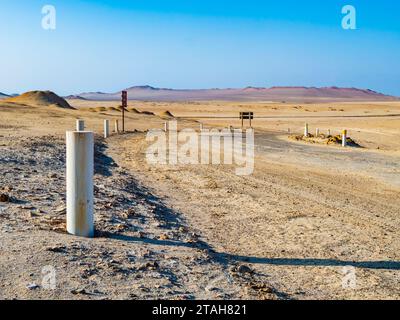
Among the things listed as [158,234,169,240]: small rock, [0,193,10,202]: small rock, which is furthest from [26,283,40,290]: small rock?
[0,193,10,202]: small rock

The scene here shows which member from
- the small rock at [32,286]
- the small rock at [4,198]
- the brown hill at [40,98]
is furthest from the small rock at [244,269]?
the brown hill at [40,98]

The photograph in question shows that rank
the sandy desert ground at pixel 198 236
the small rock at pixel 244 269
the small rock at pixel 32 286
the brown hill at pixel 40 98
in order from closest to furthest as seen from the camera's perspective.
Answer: the small rock at pixel 32 286 → the sandy desert ground at pixel 198 236 → the small rock at pixel 244 269 → the brown hill at pixel 40 98

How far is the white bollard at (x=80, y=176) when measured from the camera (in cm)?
628

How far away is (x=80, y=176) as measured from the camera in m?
6.31

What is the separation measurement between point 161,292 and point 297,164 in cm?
1376

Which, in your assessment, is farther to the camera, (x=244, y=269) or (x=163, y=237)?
(x=163, y=237)

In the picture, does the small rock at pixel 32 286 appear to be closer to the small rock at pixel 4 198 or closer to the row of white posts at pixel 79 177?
the row of white posts at pixel 79 177

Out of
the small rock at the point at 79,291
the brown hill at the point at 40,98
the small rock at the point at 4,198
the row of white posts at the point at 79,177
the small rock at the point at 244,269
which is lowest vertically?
the small rock at the point at 244,269

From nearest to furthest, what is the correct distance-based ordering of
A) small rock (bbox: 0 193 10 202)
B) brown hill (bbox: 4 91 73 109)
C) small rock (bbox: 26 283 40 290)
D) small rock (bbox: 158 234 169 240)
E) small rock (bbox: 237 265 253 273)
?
small rock (bbox: 26 283 40 290), small rock (bbox: 237 265 253 273), small rock (bbox: 158 234 169 240), small rock (bbox: 0 193 10 202), brown hill (bbox: 4 91 73 109)

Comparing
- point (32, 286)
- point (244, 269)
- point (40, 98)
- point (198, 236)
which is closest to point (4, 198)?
point (198, 236)

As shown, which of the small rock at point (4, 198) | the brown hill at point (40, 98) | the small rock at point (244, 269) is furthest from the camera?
the brown hill at point (40, 98)

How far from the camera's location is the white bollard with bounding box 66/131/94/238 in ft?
20.6

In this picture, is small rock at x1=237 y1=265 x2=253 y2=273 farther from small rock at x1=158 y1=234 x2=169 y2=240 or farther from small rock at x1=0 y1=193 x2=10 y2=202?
small rock at x1=0 y1=193 x2=10 y2=202

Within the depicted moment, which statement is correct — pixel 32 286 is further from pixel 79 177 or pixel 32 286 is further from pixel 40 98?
pixel 40 98
